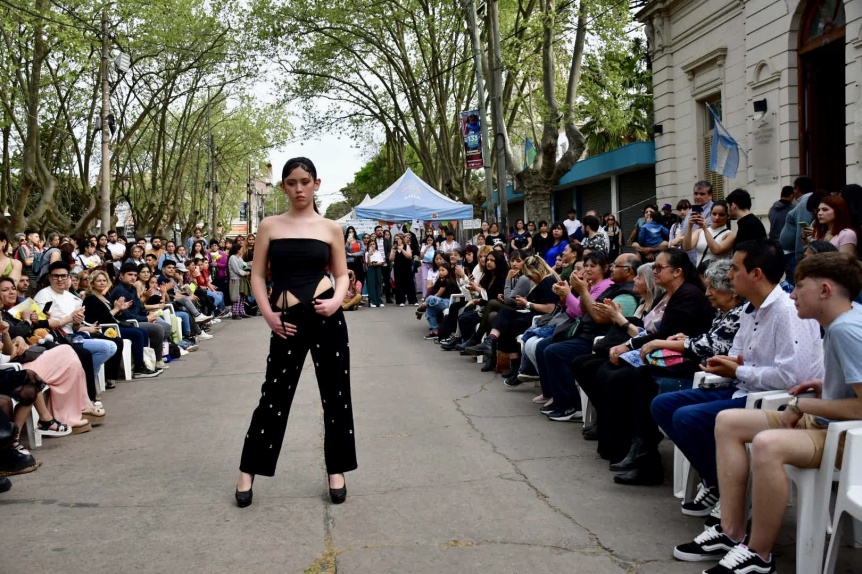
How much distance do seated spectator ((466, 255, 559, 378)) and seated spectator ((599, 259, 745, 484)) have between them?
149 inches

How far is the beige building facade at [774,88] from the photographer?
14.6 meters

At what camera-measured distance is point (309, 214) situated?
5559 millimetres

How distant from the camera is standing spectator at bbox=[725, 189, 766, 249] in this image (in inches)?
389

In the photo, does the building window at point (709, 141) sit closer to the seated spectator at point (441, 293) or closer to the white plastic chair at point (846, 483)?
the seated spectator at point (441, 293)

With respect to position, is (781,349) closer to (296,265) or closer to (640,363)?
(640,363)

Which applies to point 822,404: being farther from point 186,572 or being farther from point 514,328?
point 514,328

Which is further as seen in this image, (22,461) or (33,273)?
(33,273)

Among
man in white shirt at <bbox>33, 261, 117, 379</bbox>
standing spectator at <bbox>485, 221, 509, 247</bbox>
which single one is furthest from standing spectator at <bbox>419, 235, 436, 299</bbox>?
man in white shirt at <bbox>33, 261, 117, 379</bbox>

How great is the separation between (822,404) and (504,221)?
60.1 ft

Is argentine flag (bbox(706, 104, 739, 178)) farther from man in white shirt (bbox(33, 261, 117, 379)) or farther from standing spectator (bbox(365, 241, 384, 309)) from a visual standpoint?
man in white shirt (bbox(33, 261, 117, 379))

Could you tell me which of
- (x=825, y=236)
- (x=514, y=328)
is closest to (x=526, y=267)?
(x=514, y=328)

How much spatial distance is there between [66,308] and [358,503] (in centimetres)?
544

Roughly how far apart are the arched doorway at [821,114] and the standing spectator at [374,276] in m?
10.8

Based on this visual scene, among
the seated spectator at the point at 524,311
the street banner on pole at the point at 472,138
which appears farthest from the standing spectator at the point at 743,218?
the street banner on pole at the point at 472,138
